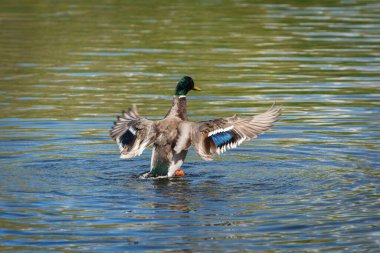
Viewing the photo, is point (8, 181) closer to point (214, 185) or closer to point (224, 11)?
point (214, 185)

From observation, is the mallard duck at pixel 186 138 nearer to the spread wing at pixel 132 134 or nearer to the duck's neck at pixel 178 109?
the spread wing at pixel 132 134

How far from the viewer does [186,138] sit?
12.6m

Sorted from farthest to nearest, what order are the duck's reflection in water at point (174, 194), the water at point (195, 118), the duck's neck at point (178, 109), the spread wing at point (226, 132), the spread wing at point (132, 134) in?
the duck's neck at point (178, 109), the spread wing at point (132, 134), the spread wing at point (226, 132), the duck's reflection in water at point (174, 194), the water at point (195, 118)

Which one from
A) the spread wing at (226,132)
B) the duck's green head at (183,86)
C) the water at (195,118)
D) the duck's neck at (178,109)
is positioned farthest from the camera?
the duck's green head at (183,86)

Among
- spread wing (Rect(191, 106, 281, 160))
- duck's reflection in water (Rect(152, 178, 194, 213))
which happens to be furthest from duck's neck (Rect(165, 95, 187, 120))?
duck's reflection in water (Rect(152, 178, 194, 213))

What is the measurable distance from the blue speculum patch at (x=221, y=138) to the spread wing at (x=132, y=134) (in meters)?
0.76

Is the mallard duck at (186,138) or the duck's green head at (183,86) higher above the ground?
the duck's green head at (183,86)

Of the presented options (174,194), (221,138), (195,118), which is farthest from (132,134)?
(195,118)

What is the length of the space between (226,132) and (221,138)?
10 cm

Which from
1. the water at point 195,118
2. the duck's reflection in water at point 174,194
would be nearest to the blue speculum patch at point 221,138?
the water at point 195,118

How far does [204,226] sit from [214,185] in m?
1.83

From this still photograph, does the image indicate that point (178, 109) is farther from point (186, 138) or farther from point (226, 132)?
point (226, 132)

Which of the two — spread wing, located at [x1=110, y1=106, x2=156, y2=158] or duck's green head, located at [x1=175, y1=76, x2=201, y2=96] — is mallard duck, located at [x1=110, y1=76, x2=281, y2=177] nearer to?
spread wing, located at [x1=110, y1=106, x2=156, y2=158]

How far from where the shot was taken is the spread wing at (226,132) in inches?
487
